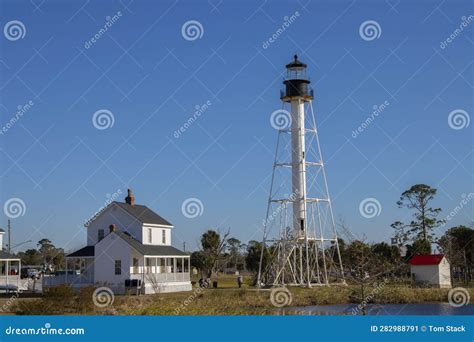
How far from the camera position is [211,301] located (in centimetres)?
3709

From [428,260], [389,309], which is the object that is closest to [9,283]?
[389,309]

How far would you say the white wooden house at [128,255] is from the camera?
4706cm

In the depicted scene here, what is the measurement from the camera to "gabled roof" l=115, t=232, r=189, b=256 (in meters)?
47.6

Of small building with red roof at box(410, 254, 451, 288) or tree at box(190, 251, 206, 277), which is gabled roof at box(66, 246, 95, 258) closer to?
tree at box(190, 251, 206, 277)

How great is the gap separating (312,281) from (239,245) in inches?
2361

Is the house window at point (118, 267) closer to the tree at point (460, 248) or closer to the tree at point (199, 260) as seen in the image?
the tree at point (199, 260)

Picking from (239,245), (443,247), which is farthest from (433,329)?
(239,245)

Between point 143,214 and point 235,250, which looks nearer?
point 143,214

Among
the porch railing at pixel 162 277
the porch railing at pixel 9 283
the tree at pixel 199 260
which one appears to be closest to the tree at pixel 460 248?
the tree at pixel 199 260

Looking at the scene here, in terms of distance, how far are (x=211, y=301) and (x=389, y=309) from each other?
32.0 ft

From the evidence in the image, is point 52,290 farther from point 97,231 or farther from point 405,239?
point 405,239

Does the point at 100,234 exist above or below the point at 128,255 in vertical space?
above

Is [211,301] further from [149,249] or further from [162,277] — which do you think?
[149,249]

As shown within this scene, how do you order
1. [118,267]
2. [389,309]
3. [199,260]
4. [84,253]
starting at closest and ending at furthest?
[389,309], [118,267], [84,253], [199,260]
